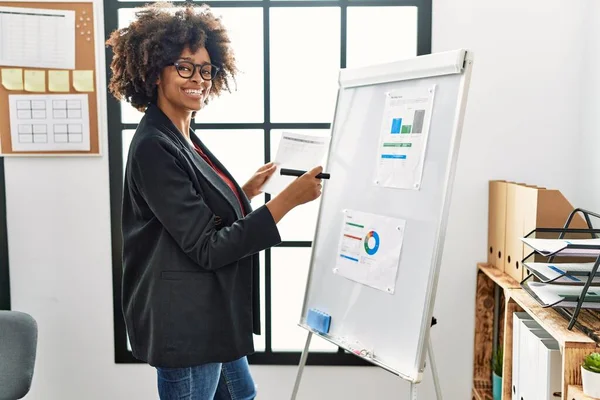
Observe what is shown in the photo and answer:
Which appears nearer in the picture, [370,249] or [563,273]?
[563,273]

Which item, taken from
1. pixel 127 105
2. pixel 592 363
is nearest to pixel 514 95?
pixel 592 363

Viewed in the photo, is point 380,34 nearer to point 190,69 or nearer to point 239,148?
point 239,148

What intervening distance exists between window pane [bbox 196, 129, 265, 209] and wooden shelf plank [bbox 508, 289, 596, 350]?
1.19 meters

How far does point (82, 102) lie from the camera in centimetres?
238

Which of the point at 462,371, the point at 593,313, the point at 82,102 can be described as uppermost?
the point at 82,102

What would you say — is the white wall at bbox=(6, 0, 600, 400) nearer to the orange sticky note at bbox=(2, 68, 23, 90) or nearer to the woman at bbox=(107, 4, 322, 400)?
the orange sticky note at bbox=(2, 68, 23, 90)

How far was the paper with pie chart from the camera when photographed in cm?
160

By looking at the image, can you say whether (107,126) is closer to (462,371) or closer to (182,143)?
(182,143)

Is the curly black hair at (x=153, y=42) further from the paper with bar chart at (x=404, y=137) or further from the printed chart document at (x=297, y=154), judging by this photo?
the paper with bar chart at (x=404, y=137)

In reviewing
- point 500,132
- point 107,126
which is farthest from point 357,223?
point 107,126

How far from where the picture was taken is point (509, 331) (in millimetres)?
1853

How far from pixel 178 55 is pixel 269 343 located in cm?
140

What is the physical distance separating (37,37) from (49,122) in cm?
36

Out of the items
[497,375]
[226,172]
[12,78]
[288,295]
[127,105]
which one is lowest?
[497,375]
